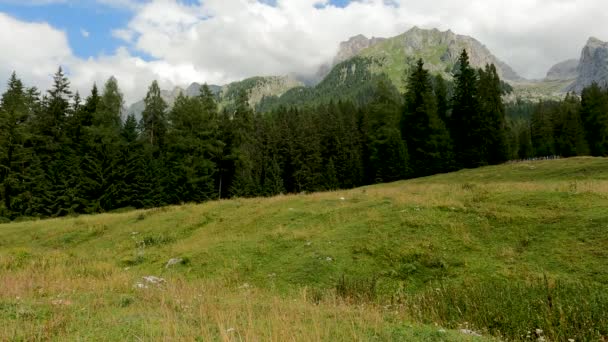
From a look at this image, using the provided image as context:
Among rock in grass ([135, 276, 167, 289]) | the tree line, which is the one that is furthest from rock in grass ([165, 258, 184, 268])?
the tree line

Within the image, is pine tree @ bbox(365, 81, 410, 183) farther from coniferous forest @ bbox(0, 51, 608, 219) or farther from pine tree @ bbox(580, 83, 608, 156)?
pine tree @ bbox(580, 83, 608, 156)

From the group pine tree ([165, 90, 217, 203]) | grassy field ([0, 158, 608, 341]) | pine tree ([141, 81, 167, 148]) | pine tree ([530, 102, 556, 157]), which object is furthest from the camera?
pine tree ([530, 102, 556, 157])

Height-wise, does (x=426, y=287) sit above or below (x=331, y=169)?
below

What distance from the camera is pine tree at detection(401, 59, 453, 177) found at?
60.9m

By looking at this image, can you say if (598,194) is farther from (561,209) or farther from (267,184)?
(267,184)

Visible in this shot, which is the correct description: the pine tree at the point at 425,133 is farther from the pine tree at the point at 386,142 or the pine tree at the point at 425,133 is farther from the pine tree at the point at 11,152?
the pine tree at the point at 11,152

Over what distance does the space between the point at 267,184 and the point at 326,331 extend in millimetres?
70729

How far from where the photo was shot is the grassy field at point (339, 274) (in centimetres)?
633

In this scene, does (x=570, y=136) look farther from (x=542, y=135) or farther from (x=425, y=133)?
(x=425, y=133)

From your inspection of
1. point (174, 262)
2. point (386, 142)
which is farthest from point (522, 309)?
point (386, 142)

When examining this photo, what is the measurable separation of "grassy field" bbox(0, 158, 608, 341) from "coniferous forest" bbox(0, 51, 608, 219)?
38.5 metres

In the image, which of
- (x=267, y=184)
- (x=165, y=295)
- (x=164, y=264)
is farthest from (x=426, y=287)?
(x=267, y=184)

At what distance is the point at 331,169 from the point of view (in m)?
78.0

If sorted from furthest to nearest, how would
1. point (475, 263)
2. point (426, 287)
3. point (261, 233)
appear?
point (261, 233) → point (475, 263) → point (426, 287)
